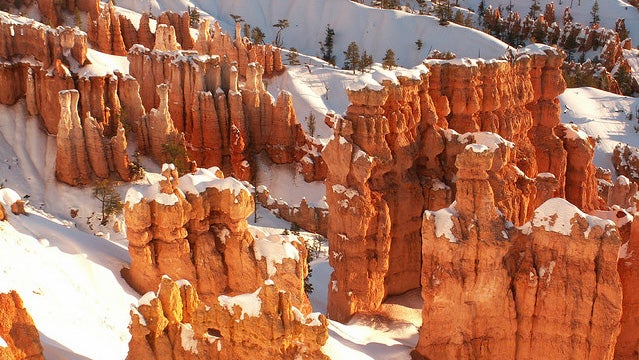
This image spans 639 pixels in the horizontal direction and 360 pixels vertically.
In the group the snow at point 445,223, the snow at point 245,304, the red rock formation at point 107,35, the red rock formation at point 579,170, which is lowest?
the red rock formation at point 107,35

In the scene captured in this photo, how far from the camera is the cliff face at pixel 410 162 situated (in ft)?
68.0

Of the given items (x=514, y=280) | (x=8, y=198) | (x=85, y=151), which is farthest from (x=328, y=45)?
(x=514, y=280)

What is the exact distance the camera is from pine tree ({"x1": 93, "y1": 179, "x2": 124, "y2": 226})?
2834cm

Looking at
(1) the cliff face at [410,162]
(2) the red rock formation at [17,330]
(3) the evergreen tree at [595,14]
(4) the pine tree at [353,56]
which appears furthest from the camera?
(3) the evergreen tree at [595,14]

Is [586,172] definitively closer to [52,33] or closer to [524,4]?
[52,33]

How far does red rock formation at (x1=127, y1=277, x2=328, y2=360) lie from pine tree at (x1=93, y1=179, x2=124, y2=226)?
1727 centimetres

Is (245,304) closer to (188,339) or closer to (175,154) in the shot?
(188,339)

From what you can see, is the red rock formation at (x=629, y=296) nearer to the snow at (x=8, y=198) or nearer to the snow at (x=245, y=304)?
the snow at (x=245, y=304)

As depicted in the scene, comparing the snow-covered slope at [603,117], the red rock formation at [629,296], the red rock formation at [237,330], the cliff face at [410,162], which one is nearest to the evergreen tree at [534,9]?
the snow-covered slope at [603,117]

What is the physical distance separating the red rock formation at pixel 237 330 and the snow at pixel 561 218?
6714 millimetres

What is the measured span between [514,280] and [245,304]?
7469 millimetres

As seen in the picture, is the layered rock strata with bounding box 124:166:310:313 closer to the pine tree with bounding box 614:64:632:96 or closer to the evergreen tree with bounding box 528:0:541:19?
the pine tree with bounding box 614:64:632:96

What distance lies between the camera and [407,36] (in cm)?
7919

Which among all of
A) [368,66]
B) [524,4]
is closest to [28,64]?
[368,66]
